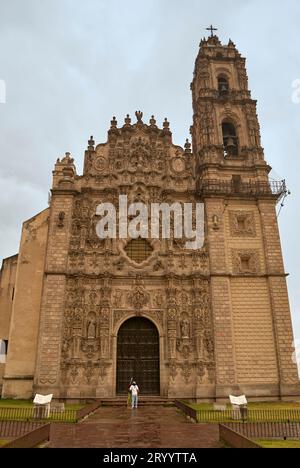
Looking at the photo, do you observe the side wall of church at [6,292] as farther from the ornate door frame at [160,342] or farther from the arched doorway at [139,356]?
the arched doorway at [139,356]

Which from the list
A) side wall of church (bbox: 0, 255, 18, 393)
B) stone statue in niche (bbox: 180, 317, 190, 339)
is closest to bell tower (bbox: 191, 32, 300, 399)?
stone statue in niche (bbox: 180, 317, 190, 339)

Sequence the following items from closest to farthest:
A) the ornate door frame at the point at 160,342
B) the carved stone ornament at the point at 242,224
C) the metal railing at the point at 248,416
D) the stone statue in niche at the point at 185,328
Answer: the metal railing at the point at 248,416 → the ornate door frame at the point at 160,342 → the stone statue in niche at the point at 185,328 → the carved stone ornament at the point at 242,224

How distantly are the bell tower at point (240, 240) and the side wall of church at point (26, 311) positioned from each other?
10424 millimetres

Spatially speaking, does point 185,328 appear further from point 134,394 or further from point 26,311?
point 26,311

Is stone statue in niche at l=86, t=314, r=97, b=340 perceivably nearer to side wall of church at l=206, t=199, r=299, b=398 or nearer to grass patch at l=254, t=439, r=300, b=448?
side wall of church at l=206, t=199, r=299, b=398

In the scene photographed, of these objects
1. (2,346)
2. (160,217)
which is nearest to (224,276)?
(160,217)

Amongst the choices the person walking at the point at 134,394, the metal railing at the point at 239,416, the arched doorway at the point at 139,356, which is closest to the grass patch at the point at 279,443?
the metal railing at the point at 239,416

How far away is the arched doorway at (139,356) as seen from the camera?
21.8 m

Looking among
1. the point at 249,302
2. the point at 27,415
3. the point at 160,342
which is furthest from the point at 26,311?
the point at 249,302

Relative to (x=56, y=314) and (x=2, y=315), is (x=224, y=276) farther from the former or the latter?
(x=2, y=315)

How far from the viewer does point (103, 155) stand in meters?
27.2

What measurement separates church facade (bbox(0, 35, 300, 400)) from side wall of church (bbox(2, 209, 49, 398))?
6 cm

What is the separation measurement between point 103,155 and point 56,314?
11491 mm

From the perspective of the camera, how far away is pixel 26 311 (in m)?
22.9
